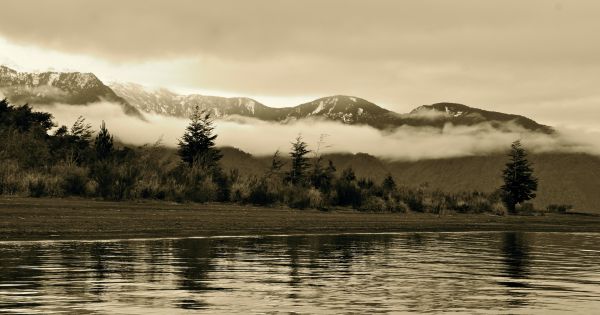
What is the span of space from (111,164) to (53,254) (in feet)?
84.2

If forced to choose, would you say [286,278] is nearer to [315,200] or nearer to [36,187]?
[36,187]

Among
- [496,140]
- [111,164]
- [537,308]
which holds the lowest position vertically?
[537,308]

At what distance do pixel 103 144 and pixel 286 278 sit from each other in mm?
51422

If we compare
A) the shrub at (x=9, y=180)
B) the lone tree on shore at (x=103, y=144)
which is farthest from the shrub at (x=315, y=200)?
the shrub at (x=9, y=180)

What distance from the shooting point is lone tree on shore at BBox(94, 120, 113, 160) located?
5450 centimetres

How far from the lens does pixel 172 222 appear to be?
33.1 m

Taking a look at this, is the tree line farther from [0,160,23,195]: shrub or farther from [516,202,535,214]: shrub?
[516,202,535,214]: shrub

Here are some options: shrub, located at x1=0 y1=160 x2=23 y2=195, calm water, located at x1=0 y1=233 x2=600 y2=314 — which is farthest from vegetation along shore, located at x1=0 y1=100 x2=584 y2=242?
calm water, located at x1=0 y1=233 x2=600 y2=314

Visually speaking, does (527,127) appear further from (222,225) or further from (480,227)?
(222,225)

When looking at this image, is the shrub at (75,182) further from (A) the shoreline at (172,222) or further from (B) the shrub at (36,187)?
(A) the shoreline at (172,222)

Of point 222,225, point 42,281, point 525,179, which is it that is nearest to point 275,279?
point 42,281

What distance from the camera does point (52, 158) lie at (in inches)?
2018

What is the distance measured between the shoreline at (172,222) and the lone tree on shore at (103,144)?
1311 centimetres

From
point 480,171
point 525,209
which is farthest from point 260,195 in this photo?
point 480,171
